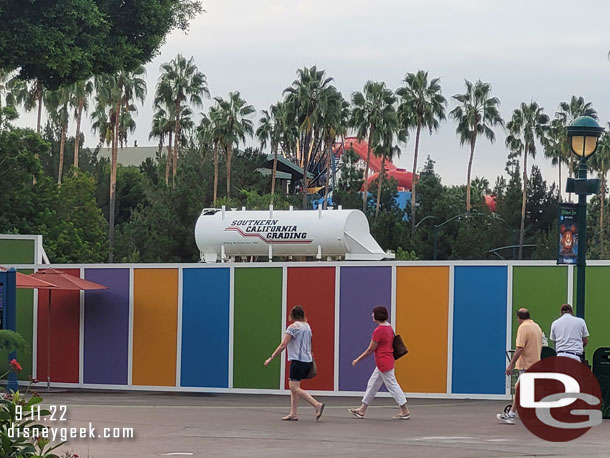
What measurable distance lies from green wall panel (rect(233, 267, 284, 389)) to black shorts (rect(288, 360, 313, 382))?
20.4ft

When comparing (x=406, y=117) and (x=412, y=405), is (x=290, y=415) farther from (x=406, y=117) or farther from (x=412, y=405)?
(x=406, y=117)

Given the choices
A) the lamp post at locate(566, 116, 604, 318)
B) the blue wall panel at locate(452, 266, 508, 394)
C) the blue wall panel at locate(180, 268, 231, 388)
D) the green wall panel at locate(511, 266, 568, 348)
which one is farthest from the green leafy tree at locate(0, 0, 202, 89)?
the lamp post at locate(566, 116, 604, 318)

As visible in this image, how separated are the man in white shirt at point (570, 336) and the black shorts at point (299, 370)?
3.66m

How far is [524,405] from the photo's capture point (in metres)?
17.5

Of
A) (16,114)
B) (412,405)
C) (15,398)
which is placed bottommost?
(412,405)

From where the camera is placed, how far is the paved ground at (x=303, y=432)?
13.5 m

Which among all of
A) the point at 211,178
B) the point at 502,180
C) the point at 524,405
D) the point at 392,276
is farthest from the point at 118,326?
the point at 502,180

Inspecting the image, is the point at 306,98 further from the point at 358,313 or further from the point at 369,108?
the point at 358,313

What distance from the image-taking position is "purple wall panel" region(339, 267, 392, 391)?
2281cm

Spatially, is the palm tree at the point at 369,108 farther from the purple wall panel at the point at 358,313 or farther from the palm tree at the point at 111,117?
the purple wall panel at the point at 358,313

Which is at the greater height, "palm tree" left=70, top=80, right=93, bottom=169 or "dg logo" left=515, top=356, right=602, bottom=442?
"palm tree" left=70, top=80, right=93, bottom=169

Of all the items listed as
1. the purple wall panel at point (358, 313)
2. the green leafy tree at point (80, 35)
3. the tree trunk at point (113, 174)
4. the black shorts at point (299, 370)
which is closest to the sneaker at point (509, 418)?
the black shorts at point (299, 370)

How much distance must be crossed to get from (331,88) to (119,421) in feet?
203

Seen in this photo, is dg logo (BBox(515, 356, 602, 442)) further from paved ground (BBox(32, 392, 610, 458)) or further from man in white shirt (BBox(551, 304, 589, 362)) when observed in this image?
paved ground (BBox(32, 392, 610, 458))
